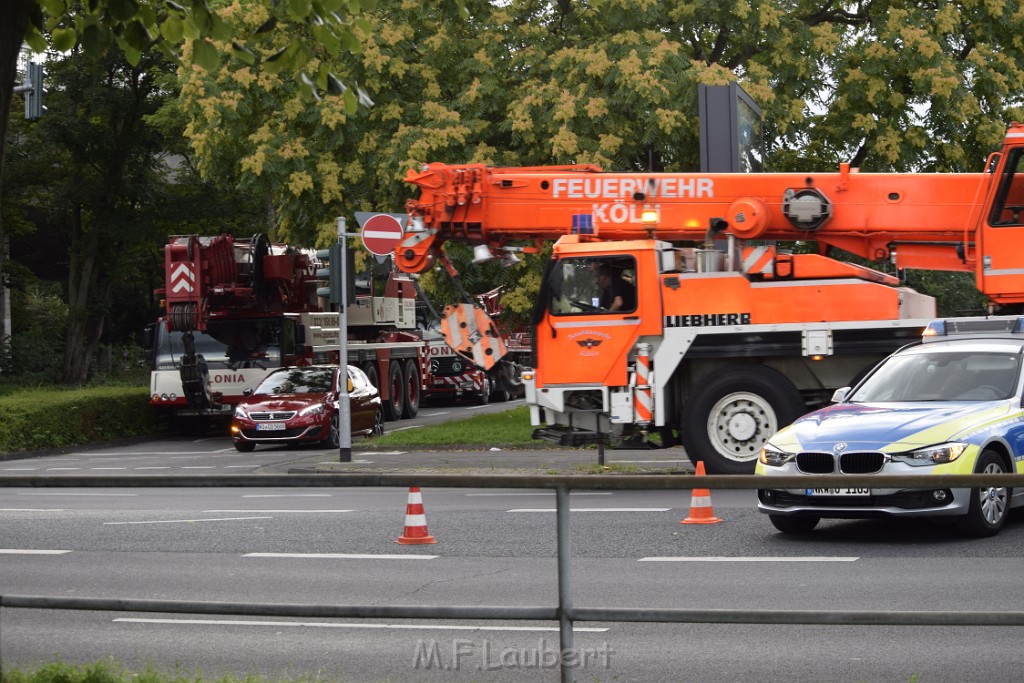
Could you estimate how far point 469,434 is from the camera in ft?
80.2

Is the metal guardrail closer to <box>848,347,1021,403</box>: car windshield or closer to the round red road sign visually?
<box>848,347,1021,403</box>: car windshield

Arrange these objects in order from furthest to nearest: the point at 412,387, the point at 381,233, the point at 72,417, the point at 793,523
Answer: the point at 412,387, the point at 72,417, the point at 381,233, the point at 793,523

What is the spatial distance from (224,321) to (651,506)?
81.6 ft

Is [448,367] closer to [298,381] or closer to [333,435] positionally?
[298,381]

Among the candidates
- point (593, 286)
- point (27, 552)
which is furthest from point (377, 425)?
point (27, 552)

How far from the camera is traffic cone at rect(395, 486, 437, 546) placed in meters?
5.44

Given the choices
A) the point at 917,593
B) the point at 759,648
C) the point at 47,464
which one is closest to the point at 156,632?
the point at 759,648

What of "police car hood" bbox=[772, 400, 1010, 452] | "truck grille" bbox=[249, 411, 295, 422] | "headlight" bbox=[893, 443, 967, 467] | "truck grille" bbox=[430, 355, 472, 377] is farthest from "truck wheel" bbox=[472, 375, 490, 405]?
"headlight" bbox=[893, 443, 967, 467]

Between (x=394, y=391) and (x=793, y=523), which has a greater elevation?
(x=394, y=391)

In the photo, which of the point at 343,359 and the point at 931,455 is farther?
the point at 343,359

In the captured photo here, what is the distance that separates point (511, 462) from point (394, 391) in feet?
50.4

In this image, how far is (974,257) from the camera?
16359 mm

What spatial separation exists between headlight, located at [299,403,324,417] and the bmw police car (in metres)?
13.7

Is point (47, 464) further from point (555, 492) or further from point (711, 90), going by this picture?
point (555, 492)
